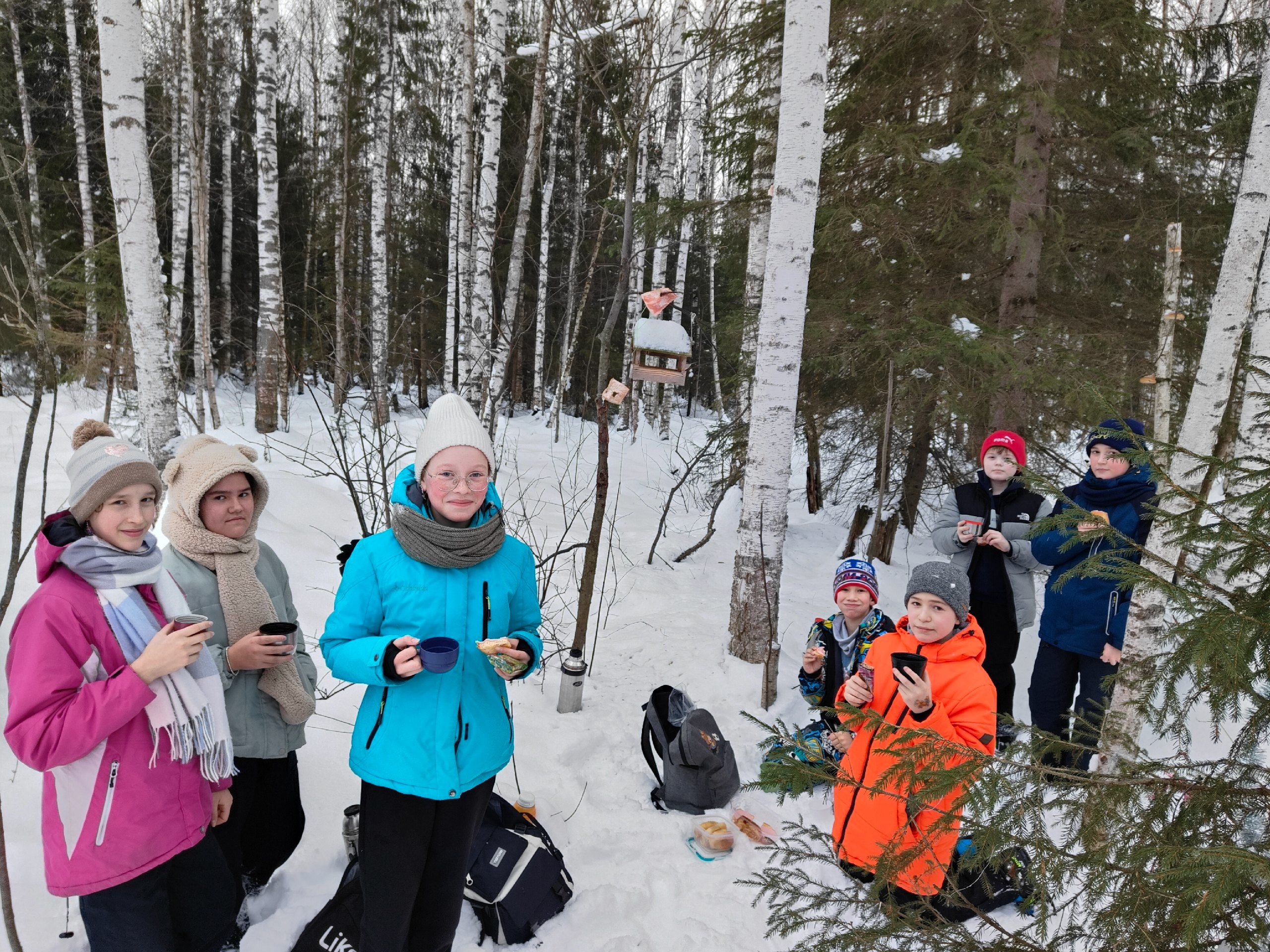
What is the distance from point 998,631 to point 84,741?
4.14 m

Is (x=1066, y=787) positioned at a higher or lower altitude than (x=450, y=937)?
higher

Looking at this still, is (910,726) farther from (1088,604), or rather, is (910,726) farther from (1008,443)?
(1008,443)

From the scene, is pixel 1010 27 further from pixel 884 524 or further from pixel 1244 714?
pixel 1244 714

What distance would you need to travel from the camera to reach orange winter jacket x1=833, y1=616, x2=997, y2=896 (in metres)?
2.39

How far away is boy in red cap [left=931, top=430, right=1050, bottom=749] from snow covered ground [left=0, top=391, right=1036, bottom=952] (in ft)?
4.12

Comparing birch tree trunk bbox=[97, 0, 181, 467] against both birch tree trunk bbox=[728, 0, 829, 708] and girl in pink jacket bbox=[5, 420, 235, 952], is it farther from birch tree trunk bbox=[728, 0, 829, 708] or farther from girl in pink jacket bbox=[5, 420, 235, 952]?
birch tree trunk bbox=[728, 0, 829, 708]

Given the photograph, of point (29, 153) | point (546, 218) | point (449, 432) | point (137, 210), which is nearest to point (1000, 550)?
point (449, 432)

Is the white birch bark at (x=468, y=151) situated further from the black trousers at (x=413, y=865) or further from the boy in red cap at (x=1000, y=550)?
the black trousers at (x=413, y=865)

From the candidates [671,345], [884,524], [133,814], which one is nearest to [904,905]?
[133,814]

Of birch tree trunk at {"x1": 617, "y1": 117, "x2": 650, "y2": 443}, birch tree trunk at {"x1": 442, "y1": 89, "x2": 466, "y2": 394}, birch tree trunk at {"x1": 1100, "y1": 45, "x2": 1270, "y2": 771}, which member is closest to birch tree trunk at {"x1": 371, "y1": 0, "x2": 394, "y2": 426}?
birch tree trunk at {"x1": 442, "y1": 89, "x2": 466, "y2": 394}

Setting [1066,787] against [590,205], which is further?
[590,205]

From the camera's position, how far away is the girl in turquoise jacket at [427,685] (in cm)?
201

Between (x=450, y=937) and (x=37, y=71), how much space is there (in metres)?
19.2

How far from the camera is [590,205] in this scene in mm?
15039
